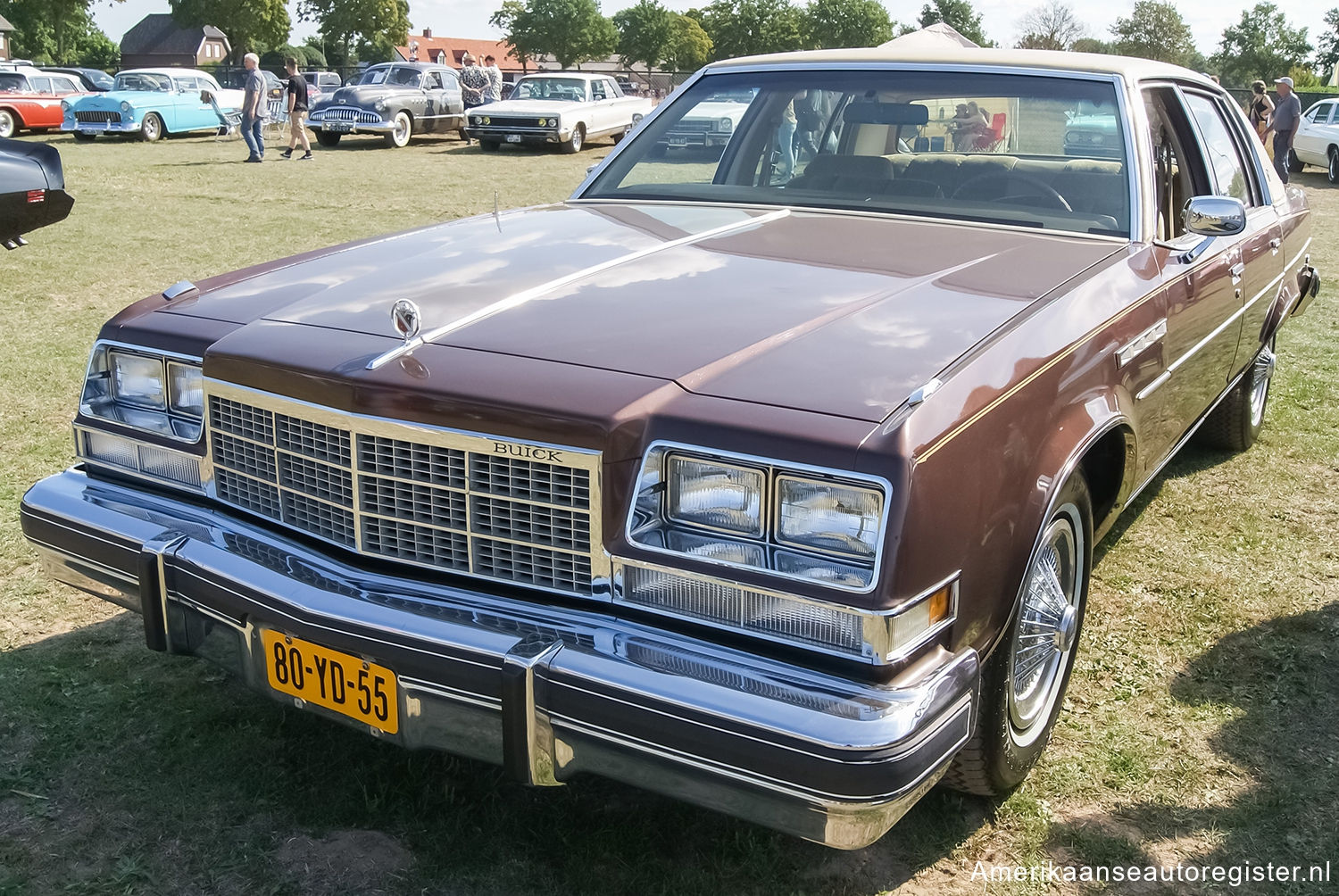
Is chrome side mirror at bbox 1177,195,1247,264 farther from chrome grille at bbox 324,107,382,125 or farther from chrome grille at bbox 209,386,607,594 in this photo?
chrome grille at bbox 324,107,382,125

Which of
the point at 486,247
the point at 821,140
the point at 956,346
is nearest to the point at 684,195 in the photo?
the point at 821,140

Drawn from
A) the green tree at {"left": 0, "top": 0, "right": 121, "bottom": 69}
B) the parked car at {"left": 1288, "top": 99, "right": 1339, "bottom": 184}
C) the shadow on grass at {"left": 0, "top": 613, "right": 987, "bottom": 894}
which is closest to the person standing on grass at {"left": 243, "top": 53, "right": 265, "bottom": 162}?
the parked car at {"left": 1288, "top": 99, "right": 1339, "bottom": 184}

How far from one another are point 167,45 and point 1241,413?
3923 inches

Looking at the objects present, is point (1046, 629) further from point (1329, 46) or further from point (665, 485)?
point (1329, 46)

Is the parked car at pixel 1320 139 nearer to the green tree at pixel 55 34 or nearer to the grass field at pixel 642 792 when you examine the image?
the grass field at pixel 642 792

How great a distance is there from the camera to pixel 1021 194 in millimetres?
3361

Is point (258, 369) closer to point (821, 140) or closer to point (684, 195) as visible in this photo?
point (684, 195)

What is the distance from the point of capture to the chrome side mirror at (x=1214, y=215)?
3213 millimetres

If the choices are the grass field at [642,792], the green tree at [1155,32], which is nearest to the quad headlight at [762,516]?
the grass field at [642,792]

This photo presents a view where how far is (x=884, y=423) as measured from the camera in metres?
1.91

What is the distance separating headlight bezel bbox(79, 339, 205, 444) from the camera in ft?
8.59

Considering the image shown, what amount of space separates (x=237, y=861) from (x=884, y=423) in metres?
1.60

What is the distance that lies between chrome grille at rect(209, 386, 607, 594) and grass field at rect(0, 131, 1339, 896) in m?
0.66

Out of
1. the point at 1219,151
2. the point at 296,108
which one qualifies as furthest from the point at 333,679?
the point at 296,108
